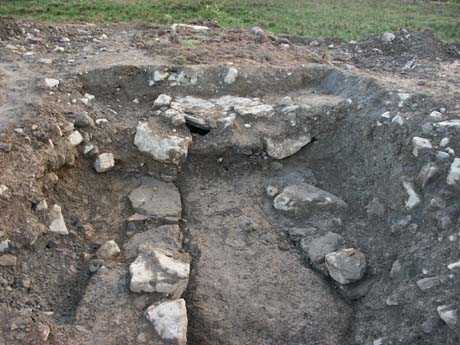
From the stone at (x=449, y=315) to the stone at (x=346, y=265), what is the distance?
2.85 ft

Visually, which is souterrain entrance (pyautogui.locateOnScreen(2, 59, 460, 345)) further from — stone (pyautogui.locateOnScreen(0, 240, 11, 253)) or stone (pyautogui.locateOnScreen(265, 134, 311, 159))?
stone (pyautogui.locateOnScreen(0, 240, 11, 253))

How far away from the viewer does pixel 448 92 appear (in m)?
6.30

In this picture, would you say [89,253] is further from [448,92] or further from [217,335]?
[448,92]

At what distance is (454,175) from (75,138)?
3496 mm

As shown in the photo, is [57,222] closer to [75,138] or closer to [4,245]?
[4,245]

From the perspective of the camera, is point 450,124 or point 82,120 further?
point 82,120

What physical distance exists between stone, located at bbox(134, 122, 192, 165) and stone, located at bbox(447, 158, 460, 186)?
250cm

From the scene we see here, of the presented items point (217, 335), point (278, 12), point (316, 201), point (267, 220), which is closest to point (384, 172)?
point (316, 201)

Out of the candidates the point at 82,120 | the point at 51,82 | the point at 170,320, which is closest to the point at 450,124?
the point at 170,320

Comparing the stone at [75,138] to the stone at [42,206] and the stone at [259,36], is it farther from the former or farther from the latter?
the stone at [259,36]

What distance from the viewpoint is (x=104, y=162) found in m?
5.80

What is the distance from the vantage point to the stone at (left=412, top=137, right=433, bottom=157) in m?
5.40

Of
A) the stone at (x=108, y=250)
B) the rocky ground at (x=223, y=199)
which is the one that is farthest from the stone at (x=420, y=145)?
the stone at (x=108, y=250)

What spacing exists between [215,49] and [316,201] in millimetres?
2720
